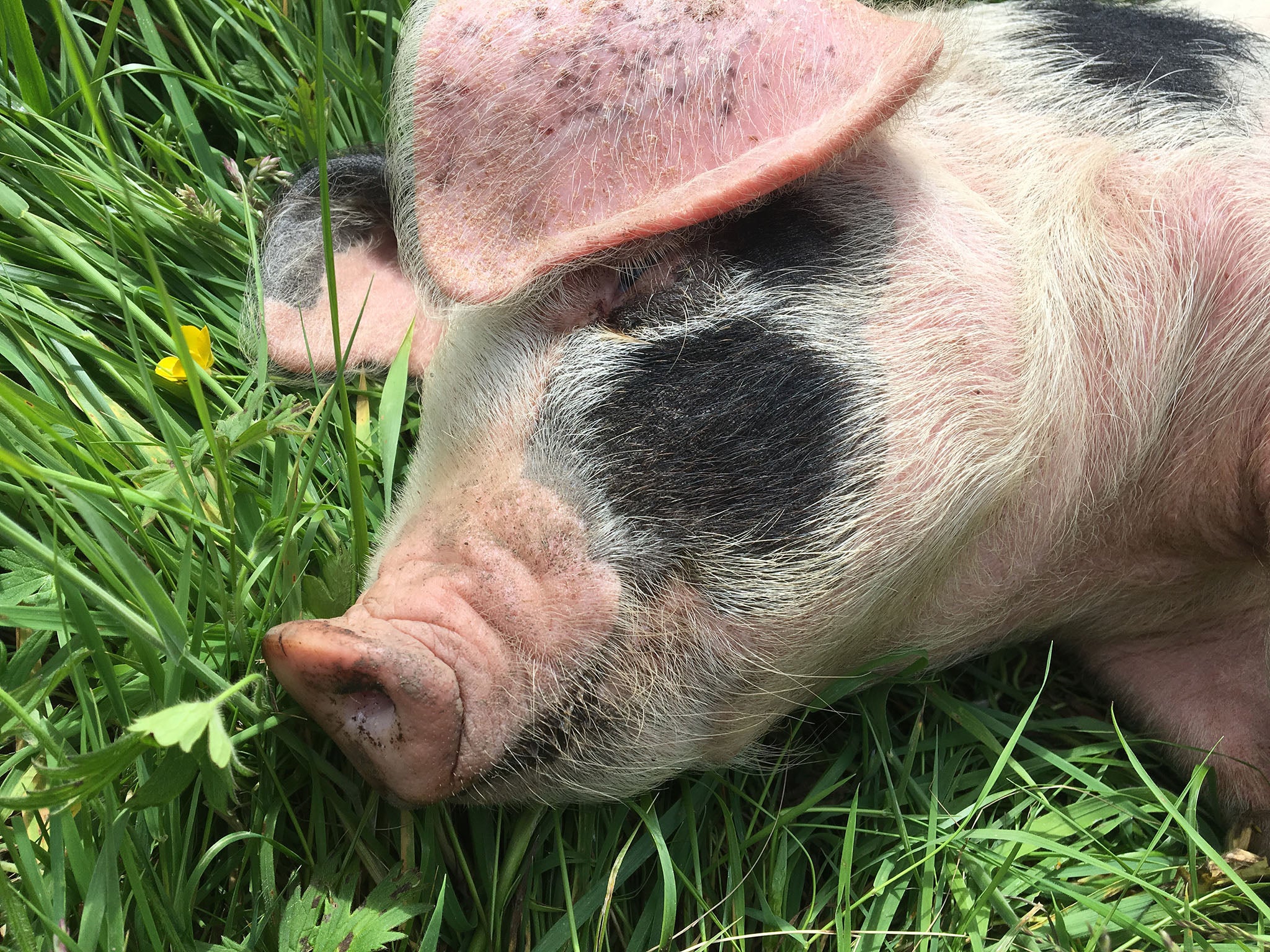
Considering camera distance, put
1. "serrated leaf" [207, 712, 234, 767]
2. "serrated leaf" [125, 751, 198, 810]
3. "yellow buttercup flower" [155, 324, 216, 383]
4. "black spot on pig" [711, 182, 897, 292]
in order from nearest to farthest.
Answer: "serrated leaf" [207, 712, 234, 767] < "serrated leaf" [125, 751, 198, 810] < "black spot on pig" [711, 182, 897, 292] < "yellow buttercup flower" [155, 324, 216, 383]

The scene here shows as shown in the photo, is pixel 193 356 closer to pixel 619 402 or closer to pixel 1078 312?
pixel 619 402

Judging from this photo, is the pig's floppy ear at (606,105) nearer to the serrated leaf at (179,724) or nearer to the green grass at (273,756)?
the green grass at (273,756)

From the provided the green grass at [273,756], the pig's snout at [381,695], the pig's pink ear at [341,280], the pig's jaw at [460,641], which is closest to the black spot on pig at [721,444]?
the pig's jaw at [460,641]

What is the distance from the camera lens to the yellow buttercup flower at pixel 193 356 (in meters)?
1.95

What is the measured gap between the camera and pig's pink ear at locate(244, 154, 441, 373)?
221cm

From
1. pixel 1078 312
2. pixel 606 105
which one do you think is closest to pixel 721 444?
pixel 606 105

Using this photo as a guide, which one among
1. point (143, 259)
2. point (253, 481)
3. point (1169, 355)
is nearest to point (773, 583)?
point (1169, 355)

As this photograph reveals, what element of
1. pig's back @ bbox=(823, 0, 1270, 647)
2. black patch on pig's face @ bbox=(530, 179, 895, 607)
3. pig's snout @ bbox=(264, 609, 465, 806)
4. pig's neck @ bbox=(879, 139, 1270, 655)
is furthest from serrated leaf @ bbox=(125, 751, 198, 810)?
pig's neck @ bbox=(879, 139, 1270, 655)

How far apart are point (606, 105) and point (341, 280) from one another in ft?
2.98

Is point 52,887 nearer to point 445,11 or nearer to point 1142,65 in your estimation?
point 445,11

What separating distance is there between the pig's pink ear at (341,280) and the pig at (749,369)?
42 centimetres

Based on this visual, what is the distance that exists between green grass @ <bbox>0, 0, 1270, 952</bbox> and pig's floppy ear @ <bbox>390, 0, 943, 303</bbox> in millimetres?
305

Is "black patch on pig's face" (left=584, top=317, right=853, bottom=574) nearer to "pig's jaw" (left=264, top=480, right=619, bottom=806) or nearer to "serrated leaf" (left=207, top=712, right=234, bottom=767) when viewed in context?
"pig's jaw" (left=264, top=480, right=619, bottom=806)

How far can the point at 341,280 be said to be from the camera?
89.4 inches
